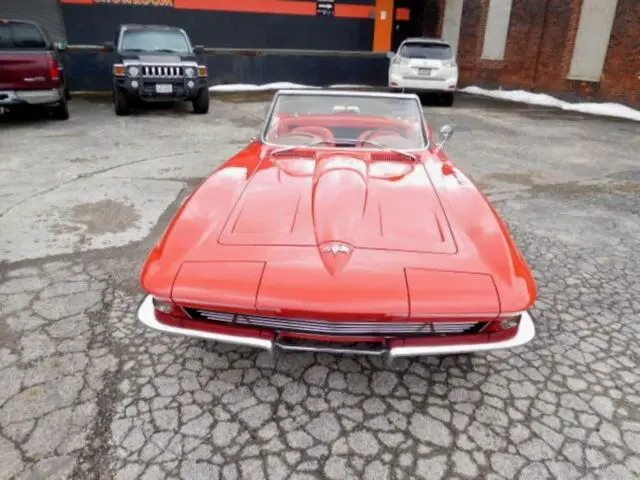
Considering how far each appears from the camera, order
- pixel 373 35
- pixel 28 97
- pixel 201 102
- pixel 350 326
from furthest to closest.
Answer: pixel 373 35 < pixel 201 102 < pixel 28 97 < pixel 350 326

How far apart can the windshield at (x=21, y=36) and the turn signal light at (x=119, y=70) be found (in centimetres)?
119

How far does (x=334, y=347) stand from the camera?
2146 millimetres

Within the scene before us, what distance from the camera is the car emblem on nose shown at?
2168mm

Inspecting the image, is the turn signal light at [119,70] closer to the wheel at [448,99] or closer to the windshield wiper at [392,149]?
the windshield wiper at [392,149]

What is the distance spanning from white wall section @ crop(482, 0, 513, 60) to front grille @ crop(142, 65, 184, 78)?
10.7m

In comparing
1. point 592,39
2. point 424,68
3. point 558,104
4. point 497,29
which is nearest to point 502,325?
point 424,68

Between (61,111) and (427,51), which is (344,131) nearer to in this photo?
(61,111)

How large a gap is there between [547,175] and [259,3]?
11.7 metres

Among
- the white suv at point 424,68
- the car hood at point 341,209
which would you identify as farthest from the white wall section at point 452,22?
the car hood at point 341,209

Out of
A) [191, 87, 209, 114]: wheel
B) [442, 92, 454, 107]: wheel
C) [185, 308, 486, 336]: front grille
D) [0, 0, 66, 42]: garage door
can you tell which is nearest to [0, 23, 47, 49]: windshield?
[191, 87, 209, 114]: wheel

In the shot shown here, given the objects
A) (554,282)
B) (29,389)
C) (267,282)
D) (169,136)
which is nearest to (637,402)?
(554,282)

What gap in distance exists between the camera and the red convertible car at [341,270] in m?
1.97

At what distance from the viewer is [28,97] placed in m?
7.96

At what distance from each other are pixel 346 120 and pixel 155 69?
676cm
